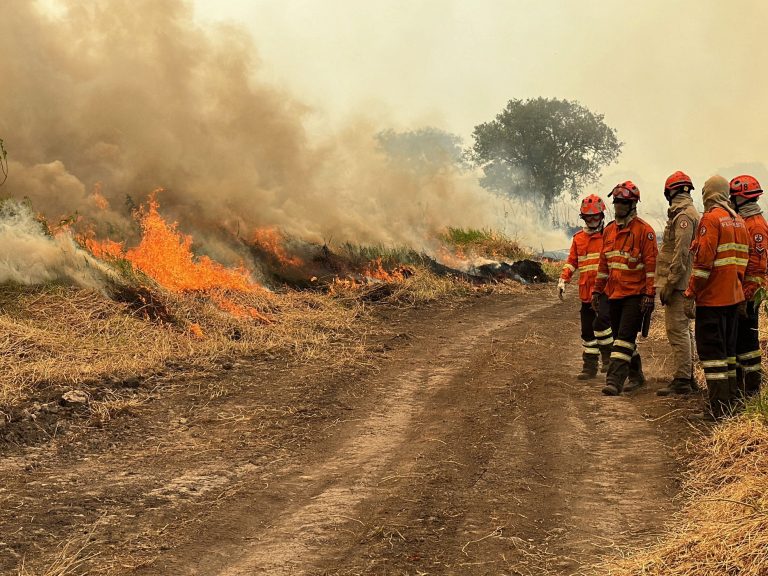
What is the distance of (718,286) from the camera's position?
6176 millimetres

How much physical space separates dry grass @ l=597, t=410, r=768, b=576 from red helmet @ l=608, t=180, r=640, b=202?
317cm

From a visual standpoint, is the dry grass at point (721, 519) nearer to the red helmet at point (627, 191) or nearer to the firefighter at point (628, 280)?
the firefighter at point (628, 280)

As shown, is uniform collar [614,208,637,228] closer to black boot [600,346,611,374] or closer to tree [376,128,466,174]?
black boot [600,346,611,374]

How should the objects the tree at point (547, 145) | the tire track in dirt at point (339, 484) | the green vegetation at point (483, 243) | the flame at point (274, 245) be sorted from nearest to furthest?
the tire track in dirt at point (339, 484), the flame at point (274, 245), the green vegetation at point (483, 243), the tree at point (547, 145)

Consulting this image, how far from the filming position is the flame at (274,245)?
15094 mm

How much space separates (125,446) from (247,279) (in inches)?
295

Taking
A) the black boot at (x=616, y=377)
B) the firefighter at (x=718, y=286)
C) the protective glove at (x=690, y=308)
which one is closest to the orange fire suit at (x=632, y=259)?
the black boot at (x=616, y=377)

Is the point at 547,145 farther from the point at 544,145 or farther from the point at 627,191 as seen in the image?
the point at 627,191

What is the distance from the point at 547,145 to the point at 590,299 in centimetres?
4034

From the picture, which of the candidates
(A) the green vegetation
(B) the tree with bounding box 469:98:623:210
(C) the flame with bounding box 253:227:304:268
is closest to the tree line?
(B) the tree with bounding box 469:98:623:210

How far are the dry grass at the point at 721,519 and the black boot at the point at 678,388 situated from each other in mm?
1953

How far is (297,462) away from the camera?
19.1 ft

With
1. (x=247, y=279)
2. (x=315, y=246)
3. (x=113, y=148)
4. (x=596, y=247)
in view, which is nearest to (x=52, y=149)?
(x=113, y=148)

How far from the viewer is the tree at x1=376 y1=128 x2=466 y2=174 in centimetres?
2475
